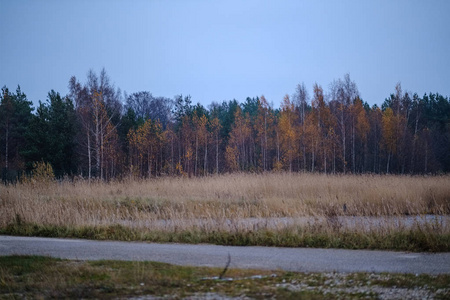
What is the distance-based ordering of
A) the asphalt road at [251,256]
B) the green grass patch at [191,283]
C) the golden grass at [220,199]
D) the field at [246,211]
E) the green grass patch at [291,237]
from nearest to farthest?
the green grass patch at [191,283], the asphalt road at [251,256], the green grass patch at [291,237], the field at [246,211], the golden grass at [220,199]

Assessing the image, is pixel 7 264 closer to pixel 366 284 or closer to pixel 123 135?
pixel 366 284

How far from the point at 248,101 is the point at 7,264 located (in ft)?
369

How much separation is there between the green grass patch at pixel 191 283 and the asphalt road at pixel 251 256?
2.43ft

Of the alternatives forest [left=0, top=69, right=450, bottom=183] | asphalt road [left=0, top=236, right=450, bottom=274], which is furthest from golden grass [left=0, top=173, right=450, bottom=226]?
forest [left=0, top=69, right=450, bottom=183]

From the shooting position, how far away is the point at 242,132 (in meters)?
65.2

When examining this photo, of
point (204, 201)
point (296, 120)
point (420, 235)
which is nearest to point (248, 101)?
point (296, 120)

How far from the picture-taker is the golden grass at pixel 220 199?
1584 cm

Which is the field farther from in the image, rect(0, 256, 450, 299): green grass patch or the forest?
the forest

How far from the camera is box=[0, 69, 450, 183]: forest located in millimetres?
45531

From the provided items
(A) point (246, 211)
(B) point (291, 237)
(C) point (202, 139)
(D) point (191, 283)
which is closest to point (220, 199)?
(A) point (246, 211)

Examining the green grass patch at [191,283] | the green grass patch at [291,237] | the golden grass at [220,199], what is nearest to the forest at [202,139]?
the golden grass at [220,199]

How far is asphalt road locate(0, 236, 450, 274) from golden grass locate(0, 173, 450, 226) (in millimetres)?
3070

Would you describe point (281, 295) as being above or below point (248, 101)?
below

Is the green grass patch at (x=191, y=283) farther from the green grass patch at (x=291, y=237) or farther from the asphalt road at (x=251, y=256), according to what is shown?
the green grass patch at (x=291, y=237)
